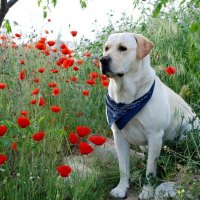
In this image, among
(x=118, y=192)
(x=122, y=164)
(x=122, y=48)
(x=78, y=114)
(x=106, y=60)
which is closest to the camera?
(x=106, y=60)

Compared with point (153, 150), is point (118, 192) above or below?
below

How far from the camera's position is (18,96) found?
14.9 feet

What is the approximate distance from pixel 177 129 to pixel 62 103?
1396 mm

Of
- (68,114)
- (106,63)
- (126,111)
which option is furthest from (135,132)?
(68,114)

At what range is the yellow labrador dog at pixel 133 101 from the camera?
372cm

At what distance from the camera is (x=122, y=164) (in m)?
3.97

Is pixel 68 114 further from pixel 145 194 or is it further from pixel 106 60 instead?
pixel 145 194

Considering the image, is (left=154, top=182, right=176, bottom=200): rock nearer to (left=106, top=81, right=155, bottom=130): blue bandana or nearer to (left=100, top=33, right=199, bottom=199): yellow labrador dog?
(left=100, top=33, right=199, bottom=199): yellow labrador dog

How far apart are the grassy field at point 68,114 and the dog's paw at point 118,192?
0.26ft

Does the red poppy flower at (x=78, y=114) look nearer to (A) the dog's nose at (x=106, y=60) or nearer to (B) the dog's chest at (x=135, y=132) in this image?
(B) the dog's chest at (x=135, y=132)

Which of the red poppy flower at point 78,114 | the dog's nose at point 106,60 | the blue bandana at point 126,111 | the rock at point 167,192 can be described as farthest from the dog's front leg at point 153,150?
the red poppy flower at point 78,114

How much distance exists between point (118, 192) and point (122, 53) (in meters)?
1.17

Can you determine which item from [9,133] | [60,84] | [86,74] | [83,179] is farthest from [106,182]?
[86,74]

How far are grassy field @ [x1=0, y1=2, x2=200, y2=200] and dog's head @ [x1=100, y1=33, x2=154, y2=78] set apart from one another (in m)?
0.41
